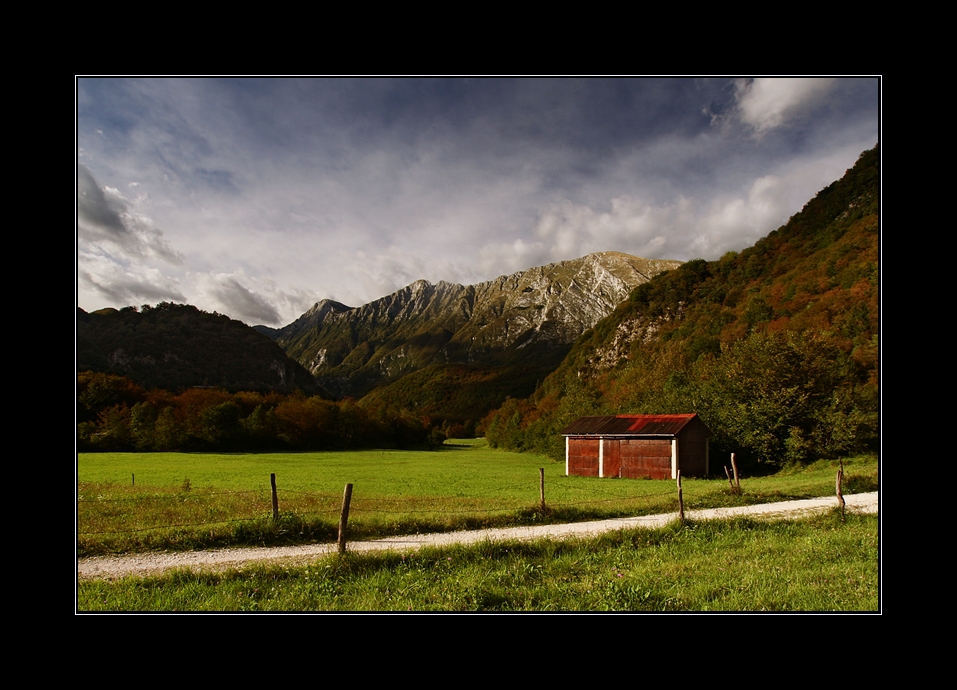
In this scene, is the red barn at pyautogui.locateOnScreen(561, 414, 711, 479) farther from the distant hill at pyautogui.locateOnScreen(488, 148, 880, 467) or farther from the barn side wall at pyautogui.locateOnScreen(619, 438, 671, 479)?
the distant hill at pyautogui.locateOnScreen(488, 148, 880, 467)

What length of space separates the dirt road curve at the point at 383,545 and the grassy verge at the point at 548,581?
1.18 meters

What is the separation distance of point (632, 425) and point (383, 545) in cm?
3932

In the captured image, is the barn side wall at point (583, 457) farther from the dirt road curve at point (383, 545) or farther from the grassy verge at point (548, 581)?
the grassy verge at point (548, 581)

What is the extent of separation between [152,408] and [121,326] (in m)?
97.9

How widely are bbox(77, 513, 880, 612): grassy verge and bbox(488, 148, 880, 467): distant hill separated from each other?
4.00 m

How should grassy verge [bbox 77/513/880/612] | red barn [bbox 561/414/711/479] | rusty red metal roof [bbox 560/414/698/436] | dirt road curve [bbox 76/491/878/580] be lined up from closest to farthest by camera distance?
grassy verge [bbox 77/513/880/612]
dirt road curve [bbox 76/491/878/580]
red barn [bbox 561/414/711/479]
rusty red metal roof [bbox 560/414/698/436]

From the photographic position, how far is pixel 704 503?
22.2 m

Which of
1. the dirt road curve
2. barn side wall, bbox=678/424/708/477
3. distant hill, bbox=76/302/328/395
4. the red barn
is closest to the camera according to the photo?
the dirt road curve

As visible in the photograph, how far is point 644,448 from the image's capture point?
45.3 meters

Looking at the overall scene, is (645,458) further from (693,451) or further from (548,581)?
(548,581)

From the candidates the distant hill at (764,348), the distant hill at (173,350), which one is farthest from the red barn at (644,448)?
the distant hill at (173,350)

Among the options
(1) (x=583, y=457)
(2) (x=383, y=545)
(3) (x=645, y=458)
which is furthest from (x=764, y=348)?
(2) (x=383, y=545)

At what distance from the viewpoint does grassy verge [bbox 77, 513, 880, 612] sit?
834 cm

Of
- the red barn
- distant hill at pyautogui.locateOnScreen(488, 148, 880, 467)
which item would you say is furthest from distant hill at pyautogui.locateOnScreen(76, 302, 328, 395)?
the red barn
